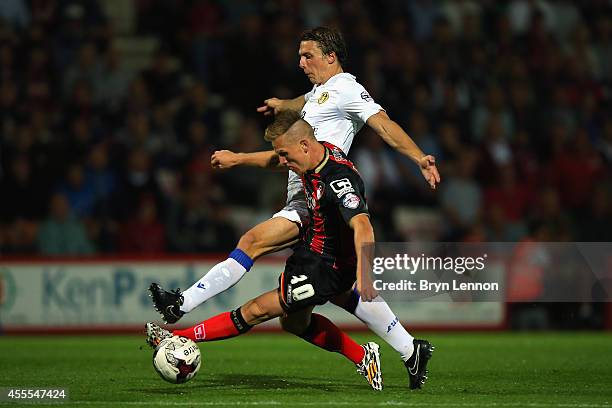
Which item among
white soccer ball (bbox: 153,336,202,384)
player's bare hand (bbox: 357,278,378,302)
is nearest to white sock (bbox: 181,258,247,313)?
white soccer ball (bbox: 153,336,202,384)

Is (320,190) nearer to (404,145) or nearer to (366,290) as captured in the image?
(404,145)

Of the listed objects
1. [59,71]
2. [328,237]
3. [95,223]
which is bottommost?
[328,237]

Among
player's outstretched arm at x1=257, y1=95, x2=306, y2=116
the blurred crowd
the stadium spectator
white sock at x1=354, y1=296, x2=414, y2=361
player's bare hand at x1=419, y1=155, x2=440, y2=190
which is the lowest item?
white sock at x1=354, y1=296, x2=414, y2=361

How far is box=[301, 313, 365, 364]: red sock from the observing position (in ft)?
27.0

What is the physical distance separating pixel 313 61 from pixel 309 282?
5.51 ft

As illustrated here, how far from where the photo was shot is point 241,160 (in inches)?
332

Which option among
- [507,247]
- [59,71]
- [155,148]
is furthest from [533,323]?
[59,71]

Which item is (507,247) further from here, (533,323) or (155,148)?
(155,148)

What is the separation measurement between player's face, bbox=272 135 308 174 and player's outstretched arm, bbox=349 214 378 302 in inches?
22.8

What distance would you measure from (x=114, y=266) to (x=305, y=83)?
3576 millimetres

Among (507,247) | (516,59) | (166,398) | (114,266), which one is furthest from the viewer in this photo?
(516,59)

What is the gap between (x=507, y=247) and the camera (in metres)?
13.5

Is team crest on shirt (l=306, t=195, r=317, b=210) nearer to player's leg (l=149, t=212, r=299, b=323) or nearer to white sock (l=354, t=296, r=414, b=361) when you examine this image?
player's leg (l=149, t=212, r=299, b=323)

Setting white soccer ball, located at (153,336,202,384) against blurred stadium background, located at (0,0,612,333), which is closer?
white soccer ball, located at (153,336,202,384)
